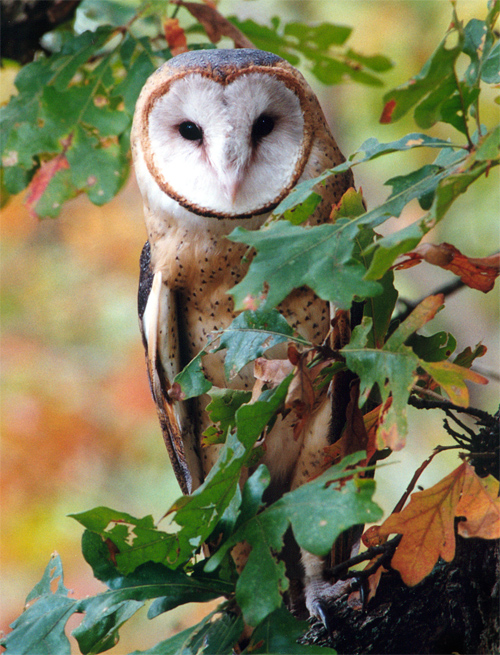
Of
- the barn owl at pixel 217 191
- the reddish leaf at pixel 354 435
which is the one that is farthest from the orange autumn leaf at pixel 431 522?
the barn owl at pixel 217 191

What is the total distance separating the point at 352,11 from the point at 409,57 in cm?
45

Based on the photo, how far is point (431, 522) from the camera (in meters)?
0.89

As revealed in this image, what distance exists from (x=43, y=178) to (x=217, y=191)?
2.36ft

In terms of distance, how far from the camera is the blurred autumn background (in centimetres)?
352

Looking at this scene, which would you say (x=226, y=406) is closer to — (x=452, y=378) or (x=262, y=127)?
(x=452, y=378)

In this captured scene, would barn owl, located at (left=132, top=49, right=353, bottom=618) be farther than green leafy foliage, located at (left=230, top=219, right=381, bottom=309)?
Yes

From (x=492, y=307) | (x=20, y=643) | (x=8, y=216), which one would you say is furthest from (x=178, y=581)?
(x=8, y=216)

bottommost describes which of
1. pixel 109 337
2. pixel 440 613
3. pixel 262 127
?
pixel 440 613

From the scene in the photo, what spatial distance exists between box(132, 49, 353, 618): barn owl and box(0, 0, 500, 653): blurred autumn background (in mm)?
1630

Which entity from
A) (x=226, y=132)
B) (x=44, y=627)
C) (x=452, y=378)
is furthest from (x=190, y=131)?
(x=44, y=627)

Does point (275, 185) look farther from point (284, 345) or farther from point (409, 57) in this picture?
point (409, 57)

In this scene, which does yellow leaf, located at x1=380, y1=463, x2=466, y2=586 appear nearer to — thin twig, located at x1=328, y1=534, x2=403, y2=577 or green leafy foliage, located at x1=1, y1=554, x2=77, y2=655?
thin twig, located at x1=328, y1=534, x2=403, y2=577

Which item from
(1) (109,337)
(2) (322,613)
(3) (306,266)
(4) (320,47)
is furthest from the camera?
(1) (109,337)

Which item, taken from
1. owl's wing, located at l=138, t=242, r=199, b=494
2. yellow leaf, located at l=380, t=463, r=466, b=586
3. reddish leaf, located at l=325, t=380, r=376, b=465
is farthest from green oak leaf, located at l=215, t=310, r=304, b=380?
owl's wing, located at l=138, t=242, r=199, b=494
